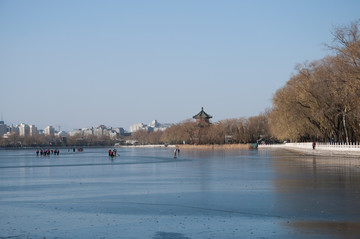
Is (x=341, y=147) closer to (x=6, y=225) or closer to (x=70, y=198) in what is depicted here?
(x=70, y=198)

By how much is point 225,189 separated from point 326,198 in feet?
15.8

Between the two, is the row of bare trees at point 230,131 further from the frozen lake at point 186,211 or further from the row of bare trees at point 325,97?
the frozen lake at point 186,211

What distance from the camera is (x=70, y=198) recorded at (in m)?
17.7

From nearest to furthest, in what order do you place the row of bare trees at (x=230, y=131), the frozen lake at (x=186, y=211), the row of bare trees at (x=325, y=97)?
the frozen lake at (x=186, y=211), the row of bare trees at (x=325, y=97), the row of bare trees at (x=230, y=131)

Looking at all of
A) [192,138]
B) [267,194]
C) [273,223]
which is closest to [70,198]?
[267,194]

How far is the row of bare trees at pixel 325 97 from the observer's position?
44562 mm

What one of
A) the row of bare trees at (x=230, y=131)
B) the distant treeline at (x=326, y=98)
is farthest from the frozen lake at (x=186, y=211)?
the row of bare trees at (x=230, y=131)

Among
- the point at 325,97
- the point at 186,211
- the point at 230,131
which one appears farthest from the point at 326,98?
the point at 230,131

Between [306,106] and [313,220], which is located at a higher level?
[306,106]

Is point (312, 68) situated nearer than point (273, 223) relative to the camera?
No

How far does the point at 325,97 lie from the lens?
54.3 m

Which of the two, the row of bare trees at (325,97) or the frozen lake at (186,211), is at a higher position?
the row of bare trees at (325,97)

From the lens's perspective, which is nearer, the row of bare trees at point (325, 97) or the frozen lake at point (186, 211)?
the frozen lake at point (186, 211)

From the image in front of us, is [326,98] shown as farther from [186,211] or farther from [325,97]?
[186,211]
